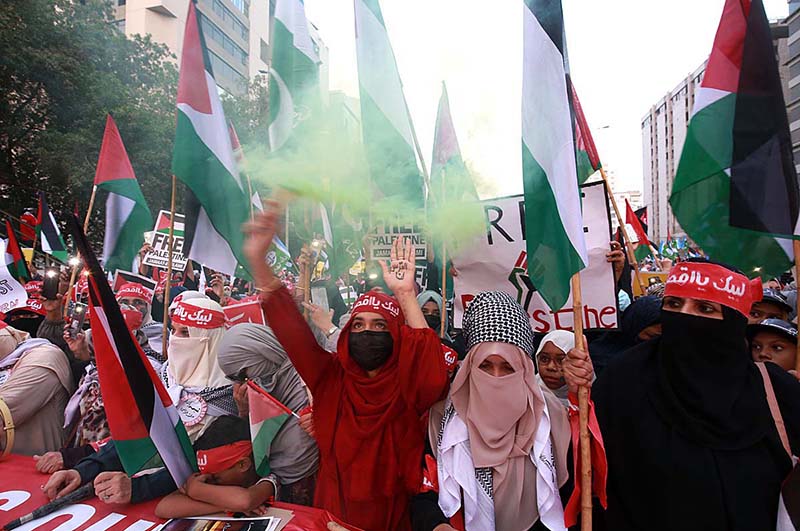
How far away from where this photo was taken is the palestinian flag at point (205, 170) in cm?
357

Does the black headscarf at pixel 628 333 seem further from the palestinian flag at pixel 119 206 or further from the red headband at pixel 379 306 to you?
the palestinian flag at pixel 119 206

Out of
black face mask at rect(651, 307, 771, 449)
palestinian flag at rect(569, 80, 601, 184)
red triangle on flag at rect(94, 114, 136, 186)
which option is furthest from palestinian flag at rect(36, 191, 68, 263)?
black face mask at rect(651, 307, 771, 449)

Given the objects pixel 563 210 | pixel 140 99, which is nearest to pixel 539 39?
pixel 563 210

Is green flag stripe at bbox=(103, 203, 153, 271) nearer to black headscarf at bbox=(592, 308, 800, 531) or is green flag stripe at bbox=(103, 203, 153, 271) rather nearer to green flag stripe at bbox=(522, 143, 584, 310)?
green flag stripe at bbox=(522, 143, 584, 310)

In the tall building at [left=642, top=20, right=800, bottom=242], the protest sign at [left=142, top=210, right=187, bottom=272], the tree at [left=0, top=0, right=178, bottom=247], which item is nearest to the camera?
the protest sign at [left=142, top=210, right=187, bottom=272]

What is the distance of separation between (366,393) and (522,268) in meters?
1.48

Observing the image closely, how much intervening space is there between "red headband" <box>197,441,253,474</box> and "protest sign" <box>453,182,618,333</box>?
1616 millimetres

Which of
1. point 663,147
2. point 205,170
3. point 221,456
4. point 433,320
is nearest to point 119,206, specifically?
point 205,170

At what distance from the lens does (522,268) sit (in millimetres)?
3236

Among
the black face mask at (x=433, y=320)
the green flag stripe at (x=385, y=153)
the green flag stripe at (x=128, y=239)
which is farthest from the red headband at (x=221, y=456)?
the green flag stripe at (x=128, y=239)

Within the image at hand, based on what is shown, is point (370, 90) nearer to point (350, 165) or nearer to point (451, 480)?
point (350, 165)

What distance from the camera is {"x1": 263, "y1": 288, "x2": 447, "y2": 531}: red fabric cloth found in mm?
2148

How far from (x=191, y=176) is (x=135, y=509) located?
7.26 ft

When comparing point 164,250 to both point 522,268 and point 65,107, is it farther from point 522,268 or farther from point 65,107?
point 65,107
